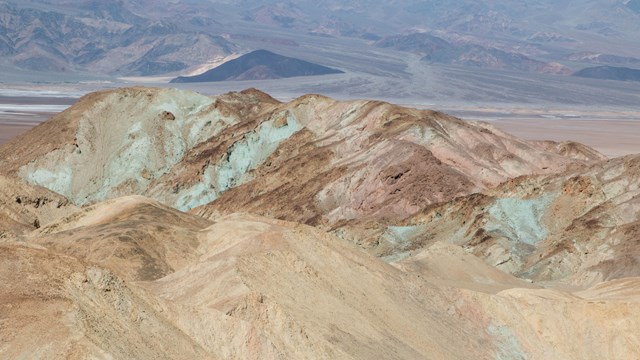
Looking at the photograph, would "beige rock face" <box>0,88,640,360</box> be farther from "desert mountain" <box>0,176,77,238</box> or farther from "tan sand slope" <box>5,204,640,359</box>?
"desert mountain" <box>0,176,77,238</box>

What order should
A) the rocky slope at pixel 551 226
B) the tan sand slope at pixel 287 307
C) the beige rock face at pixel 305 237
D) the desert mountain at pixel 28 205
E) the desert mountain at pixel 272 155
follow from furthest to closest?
1. the desert mountain at pixel 272 155
2. the desert mountain at pixel 28 205
3. the rocky slope at pixel 551 226
4. the beige rock face at pixel 305 237
5. the tan sand slope at pixel 287 307

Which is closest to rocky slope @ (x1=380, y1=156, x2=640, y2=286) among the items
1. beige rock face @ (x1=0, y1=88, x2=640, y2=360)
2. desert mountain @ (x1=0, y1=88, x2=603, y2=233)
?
beige rock face @ (x1=0, y1=88, x2=640, y2=360)

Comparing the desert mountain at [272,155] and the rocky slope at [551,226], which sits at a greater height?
the rocky slope at [551,226]

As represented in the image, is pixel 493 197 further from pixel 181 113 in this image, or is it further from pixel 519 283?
pixel 181 113

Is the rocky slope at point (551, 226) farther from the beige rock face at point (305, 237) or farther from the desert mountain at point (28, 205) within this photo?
the desert mountain at point (28, 205)

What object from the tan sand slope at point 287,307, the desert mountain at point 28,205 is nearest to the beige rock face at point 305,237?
the tan sand slope at point 287,307

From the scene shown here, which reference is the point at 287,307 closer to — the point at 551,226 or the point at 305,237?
the point at 305,237

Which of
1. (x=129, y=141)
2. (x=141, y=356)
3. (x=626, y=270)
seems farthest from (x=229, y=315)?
(x=129, y=141)

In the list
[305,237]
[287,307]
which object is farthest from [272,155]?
[287,307]
